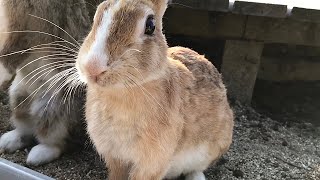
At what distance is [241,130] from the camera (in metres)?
2.99

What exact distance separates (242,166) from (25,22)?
1.27 m

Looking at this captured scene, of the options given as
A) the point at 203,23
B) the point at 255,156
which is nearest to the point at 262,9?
the point at 203,23

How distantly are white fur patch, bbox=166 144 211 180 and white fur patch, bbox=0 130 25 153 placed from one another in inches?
31.7

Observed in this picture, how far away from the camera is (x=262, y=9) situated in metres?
2.85

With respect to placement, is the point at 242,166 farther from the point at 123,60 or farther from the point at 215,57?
the point at 123,60

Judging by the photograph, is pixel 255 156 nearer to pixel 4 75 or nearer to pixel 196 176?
pixel 196 176

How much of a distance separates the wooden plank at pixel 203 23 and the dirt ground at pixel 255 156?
19.0 inches

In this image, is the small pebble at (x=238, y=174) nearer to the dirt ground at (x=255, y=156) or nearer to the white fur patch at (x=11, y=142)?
the dirt ground at (x=255, y=156)

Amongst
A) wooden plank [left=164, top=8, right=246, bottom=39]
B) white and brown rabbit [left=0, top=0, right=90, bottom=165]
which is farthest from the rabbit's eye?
wooden plank [left=164, top=8, right=246, bottom=39]

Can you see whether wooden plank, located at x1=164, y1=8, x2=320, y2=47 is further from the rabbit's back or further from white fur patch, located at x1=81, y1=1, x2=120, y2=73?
white fur patch, located at x1=81, y1=1, x2=120, y2=73

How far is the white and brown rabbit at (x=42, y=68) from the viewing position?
7.77ft

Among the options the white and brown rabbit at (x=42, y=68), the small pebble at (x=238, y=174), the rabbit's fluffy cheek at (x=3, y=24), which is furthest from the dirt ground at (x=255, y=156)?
the rabbit's fluffy cheek at (x=3, y=24)

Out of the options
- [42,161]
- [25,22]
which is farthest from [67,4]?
[42,161]

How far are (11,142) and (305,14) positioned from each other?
1.71 meters
